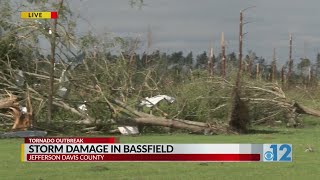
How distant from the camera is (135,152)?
9117mm

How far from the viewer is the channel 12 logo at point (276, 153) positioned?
9383 mm

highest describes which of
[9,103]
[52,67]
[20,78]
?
[52,67]

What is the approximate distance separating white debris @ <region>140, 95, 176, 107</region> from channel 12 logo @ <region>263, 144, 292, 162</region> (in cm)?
822

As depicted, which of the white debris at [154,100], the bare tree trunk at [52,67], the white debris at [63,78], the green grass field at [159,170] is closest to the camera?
the green grass field at [159,170]

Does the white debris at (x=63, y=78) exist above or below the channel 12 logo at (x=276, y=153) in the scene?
above

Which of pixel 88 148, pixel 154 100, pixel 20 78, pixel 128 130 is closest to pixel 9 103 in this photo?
pixel 20 78

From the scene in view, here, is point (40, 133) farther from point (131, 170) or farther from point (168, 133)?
point (131, 170)

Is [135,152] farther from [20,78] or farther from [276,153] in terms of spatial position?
[20,78]

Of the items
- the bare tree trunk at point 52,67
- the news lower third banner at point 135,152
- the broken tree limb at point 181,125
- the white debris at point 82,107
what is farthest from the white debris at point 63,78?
the news lower third banner at point 135,152

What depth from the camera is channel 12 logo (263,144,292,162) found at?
369 inches

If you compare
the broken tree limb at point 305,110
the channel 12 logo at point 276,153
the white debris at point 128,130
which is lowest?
the white debris at point 128,130

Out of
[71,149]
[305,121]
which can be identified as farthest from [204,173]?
[305,121]

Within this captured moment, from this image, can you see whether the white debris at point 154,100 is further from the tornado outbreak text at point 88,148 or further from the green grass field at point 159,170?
the tornado outbreak text at point 88,148

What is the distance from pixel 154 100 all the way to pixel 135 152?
970 cm
